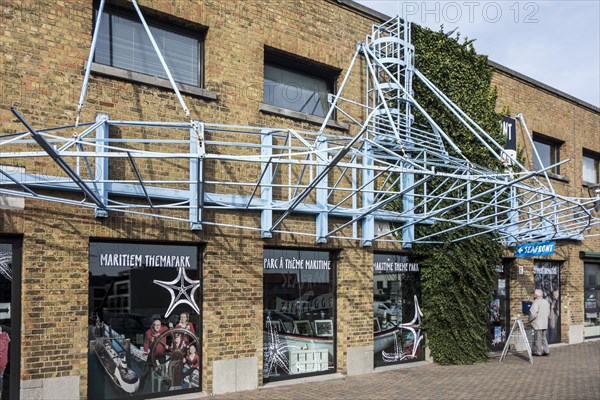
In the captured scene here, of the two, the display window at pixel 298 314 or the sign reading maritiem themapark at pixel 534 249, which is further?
the sign reading maritiem themapark at pixel 534 249

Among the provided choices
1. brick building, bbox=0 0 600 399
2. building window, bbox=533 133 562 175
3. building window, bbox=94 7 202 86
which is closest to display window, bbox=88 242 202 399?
brick building, bbox=0 0 600 399

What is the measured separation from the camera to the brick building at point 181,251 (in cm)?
832

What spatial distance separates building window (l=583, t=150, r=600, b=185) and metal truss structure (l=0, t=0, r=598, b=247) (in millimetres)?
5814

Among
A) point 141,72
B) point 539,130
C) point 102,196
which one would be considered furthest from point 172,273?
point 539,130

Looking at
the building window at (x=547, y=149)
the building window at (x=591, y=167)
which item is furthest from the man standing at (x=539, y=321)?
the building window at (x=591, y=167)

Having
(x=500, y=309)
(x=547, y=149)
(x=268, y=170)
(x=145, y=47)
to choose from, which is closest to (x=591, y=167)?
(x=547, y=149)

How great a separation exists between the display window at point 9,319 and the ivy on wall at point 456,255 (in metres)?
8.09

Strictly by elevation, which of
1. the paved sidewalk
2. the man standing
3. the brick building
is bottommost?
the paved sidewalk

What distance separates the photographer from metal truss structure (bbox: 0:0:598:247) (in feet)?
25.6

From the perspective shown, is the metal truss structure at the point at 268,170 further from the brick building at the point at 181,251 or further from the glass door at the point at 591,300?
the glass door at the point at 591,300

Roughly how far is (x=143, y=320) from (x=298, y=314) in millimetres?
3106

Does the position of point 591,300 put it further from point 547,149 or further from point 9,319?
point 9,319

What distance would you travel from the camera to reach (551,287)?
58.5 ft

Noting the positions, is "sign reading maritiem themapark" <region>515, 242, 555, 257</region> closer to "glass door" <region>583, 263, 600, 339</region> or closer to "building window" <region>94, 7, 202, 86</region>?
"glass door" <region>583, 263, 600, 339</region>
